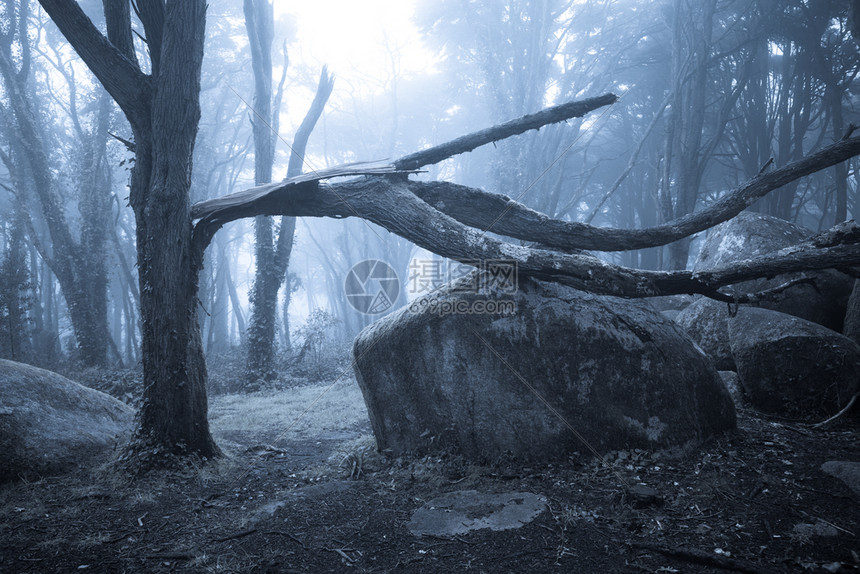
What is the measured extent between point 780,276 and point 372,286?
70.8ft

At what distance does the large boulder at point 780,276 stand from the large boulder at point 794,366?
0.55 m

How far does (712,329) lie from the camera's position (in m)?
6.04

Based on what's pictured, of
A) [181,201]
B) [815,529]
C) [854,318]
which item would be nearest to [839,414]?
[854,318]

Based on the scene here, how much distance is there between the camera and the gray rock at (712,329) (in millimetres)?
5836

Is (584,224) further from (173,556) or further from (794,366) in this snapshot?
(173,556)

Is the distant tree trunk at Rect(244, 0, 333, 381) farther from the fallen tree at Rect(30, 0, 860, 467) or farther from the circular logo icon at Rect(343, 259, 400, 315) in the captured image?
the circular logo icon at Rect(343, 259, 400, 315)

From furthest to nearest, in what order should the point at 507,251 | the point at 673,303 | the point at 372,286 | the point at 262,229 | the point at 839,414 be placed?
the point at 372,286 → the point at 262,229 → the point at 673,303 → the point at 839,414 → the point at 507,251

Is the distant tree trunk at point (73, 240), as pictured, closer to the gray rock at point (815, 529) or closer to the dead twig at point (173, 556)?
the dead twig at point (173, 556)

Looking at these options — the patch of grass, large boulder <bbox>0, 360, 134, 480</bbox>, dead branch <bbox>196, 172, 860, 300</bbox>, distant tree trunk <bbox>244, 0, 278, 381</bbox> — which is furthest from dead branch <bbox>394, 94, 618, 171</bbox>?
distant tree trunk <bbox>244, 0, 278, 381</bbox>

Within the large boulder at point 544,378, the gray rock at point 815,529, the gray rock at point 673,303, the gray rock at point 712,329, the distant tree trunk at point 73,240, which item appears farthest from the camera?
the distant tree trunk at point 73,240

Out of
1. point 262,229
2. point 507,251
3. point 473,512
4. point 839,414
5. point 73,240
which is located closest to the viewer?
point 473,512

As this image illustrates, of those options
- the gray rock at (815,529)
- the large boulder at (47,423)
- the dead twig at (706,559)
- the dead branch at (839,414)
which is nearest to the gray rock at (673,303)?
the dead branch at (839,414)

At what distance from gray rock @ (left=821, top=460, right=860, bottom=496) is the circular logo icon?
17716mm

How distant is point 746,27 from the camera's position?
1403 cm
